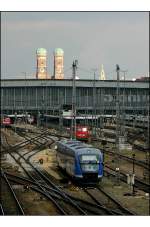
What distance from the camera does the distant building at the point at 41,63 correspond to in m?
146

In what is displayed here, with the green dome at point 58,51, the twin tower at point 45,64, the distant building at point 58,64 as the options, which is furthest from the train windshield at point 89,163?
the green dome at point 58,51

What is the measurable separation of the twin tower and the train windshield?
384 ft

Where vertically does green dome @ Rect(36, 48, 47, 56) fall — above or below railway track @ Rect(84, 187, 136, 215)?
above

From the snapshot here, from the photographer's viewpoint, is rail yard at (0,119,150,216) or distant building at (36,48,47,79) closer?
rail yard at (0,119,150,216)

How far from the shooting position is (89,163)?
92.8 ft

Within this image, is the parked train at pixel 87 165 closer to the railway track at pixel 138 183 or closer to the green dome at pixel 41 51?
the railway track at pixel 138 183

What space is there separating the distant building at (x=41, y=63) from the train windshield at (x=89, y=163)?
384ft

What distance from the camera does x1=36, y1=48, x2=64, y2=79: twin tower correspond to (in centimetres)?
14700

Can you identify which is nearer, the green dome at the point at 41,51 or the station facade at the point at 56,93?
the station facade at the point at 56,93

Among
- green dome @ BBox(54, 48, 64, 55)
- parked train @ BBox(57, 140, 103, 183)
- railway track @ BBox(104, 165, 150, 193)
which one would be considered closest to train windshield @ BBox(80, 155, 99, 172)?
parked train @ BBox(57, 140, 103, 183)

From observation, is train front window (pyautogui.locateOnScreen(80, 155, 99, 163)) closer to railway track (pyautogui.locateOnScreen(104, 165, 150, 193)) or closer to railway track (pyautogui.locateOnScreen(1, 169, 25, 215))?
railway track (pyautogui.locateOnScreen(104, 165, 150, 193))
